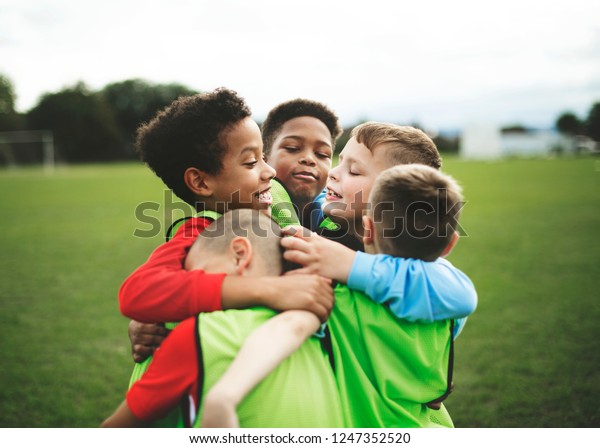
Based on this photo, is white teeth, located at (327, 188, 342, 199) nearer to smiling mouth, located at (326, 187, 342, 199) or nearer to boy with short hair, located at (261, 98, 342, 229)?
smiling mouth, located at (326, 187, 342, 199)

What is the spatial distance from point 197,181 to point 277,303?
679mm

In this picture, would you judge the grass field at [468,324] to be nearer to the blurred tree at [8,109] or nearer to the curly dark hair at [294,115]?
the curly dark hair at [294,115]

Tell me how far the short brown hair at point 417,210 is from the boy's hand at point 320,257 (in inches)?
6.3

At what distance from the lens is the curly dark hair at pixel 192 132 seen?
1827mm

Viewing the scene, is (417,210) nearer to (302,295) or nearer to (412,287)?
(412,287)

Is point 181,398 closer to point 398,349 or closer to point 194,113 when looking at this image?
point 398,349

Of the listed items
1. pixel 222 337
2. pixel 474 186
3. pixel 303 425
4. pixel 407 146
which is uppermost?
pixel 407 146

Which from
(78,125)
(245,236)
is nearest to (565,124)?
(78,125)

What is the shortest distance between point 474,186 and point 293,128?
21018mm

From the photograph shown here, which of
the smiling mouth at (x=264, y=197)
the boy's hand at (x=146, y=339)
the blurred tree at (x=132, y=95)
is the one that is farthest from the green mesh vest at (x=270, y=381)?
the blurred tree at (x=132, y=95)

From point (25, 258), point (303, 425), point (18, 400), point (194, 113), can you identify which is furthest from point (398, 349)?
point (25, 258)

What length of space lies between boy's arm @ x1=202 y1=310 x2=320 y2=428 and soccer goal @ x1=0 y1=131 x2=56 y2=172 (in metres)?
44.4

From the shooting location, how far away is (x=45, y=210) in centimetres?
1608

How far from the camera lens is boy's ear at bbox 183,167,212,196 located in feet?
6.15
